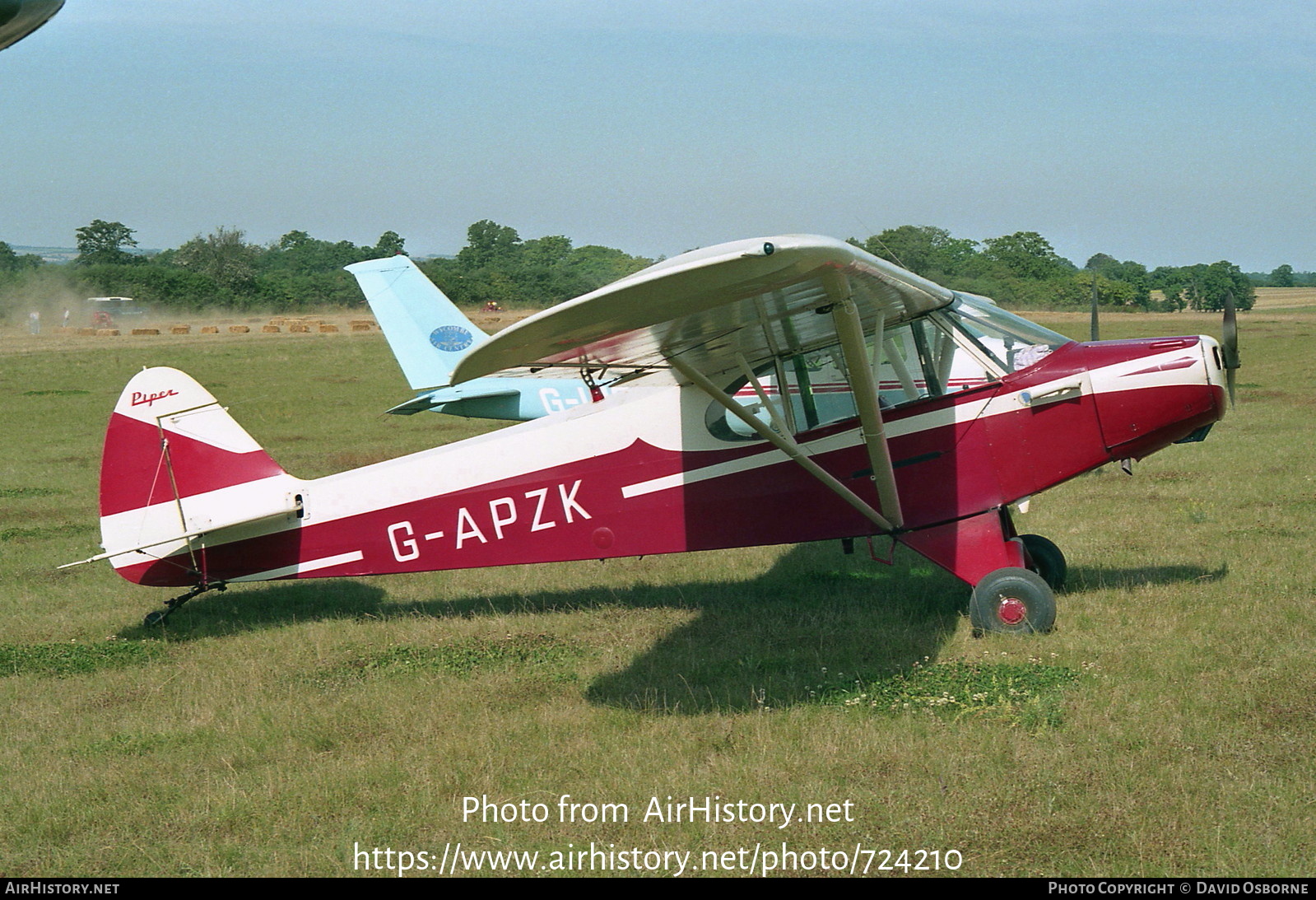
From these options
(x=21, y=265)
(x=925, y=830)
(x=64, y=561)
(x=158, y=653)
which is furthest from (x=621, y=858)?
(x=21, y=265)

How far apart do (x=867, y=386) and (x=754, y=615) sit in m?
2.19

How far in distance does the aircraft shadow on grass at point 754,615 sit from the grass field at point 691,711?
0.12 feet

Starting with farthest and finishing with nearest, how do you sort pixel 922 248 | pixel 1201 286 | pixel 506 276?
pixel 1201 286
pixel 506 276
pixel 922 248

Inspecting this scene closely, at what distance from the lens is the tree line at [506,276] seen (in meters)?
43.1

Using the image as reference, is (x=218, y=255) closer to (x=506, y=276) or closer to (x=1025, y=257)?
(x=506, y=276)

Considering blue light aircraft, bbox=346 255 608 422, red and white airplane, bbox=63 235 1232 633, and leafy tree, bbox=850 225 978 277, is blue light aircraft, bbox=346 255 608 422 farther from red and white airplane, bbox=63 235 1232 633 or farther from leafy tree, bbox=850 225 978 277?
leafy tree, bbox=850 225 978 277

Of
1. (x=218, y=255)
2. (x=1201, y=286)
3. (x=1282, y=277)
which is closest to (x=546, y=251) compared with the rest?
(x=218, y=255)

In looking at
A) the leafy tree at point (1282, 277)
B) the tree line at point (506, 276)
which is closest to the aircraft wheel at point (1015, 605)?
the tree line at point (506, 276)

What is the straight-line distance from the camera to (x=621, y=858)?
14.4ft

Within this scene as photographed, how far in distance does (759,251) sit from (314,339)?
3737cm

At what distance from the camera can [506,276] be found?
5419cm

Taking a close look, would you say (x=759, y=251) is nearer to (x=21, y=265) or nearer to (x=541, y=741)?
(x=541, y=741)

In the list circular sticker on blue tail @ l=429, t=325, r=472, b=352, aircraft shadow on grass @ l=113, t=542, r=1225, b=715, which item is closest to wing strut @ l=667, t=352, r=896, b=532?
aircraft shadow on grass @ l=113, t=542, r=1225, b=715
